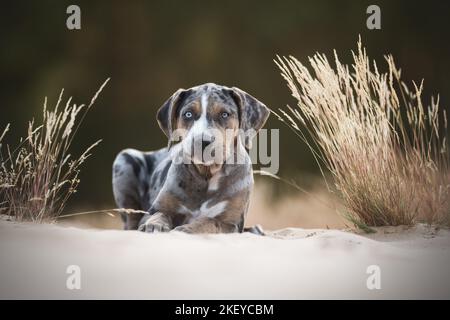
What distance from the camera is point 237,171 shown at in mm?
5438

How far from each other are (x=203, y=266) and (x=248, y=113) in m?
2.21

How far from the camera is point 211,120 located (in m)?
5.04

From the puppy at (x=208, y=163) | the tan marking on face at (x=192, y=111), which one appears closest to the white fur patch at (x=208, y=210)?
the puppy at (x=208, y=163)

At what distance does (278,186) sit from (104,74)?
3201 mm

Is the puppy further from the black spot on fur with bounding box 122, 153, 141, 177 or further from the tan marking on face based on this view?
the black spot on fur with bounding box 122, 153, 141, 177

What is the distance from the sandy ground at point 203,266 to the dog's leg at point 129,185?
104 inches

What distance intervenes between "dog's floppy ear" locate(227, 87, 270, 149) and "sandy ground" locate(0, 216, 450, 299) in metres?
1.46

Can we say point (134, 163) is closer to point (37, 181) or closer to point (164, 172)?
point (164, 172)

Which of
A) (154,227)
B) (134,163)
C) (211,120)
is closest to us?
(154,227)

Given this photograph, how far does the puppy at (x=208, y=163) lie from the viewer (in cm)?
502

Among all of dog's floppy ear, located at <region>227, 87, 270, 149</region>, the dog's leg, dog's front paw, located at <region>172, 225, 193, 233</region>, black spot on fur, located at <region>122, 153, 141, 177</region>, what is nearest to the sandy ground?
dog's front paw, located at <region>172, 225, 193, 233</region>

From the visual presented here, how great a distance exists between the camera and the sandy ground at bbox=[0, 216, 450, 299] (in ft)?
10.9

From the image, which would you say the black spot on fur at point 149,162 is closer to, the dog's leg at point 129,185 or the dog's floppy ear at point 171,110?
the dog's leg at point 129,185

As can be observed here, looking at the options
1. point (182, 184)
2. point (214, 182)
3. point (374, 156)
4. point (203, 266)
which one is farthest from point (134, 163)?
point (203, 266)
